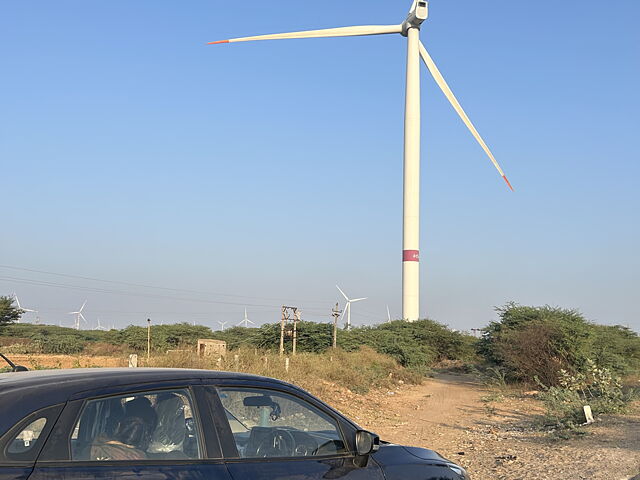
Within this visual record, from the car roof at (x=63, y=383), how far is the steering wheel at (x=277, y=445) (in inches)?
18.9

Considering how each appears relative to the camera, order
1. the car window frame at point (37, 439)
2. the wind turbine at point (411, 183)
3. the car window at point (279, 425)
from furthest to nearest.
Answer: the wind turbine at point (411, 183)
the car window at point (279, 425)
the car window frame at point (37, 439)

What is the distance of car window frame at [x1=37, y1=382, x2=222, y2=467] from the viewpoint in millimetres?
3090

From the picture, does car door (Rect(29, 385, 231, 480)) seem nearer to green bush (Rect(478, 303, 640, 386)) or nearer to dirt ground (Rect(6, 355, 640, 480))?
dirt ground (Rect(6, 355, 640, 480))

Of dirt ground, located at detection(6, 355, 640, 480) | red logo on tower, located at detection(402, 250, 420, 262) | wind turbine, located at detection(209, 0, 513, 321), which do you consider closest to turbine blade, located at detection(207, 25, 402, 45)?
wind turbine, located at detection(209, 0, 513, 321)

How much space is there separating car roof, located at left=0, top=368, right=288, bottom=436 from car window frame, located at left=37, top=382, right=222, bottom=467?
31 millimetres

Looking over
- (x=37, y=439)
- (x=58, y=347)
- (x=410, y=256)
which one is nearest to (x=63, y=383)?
(x=37, y=439)

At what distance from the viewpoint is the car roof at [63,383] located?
10.2 ft

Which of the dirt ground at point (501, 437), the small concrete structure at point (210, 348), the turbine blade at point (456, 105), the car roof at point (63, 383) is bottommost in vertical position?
the dirt ground at point (501, 437)

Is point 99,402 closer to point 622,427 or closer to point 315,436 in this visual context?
point 315,436

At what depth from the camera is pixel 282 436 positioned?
4301 millimetres

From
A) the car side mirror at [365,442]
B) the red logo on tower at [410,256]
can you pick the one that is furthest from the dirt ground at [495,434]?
the red logo on tower at [410,256]

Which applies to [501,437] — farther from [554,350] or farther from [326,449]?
[554,350]

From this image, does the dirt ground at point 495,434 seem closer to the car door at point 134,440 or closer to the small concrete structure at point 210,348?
the small concrete structure at point 210,348

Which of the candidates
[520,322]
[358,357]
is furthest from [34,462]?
[520,322]
